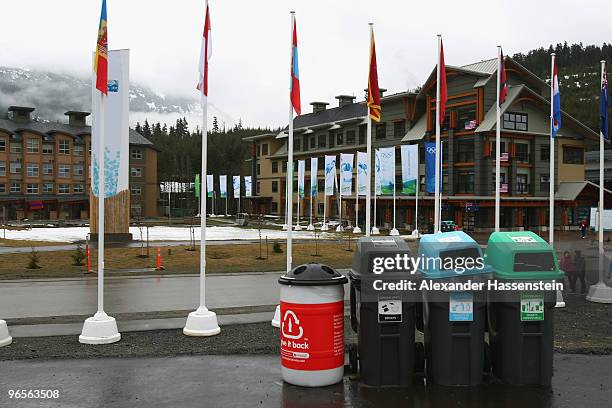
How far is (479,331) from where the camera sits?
7551 mm

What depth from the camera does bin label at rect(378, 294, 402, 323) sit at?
7.41m

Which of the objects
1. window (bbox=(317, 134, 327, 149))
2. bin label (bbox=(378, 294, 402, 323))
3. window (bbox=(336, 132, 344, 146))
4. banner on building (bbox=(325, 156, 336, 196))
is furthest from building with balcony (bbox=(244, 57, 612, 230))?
bin label (bbox=(378, 294, 402, 323))

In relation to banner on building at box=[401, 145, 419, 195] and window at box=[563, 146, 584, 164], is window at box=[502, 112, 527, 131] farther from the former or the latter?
banner on building at box=[401, 145, 419, 195]

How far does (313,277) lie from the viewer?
24.8 feet

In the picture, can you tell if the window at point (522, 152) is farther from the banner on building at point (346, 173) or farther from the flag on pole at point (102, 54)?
the flag on pole at point (102, 54)

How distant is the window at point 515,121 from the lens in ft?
174

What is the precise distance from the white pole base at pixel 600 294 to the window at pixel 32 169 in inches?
3067

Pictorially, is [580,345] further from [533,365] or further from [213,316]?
[213,316]

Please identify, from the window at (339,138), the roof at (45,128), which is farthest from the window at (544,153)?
the roof at (45,128)

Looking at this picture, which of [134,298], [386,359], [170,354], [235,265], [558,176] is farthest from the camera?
[558,176]

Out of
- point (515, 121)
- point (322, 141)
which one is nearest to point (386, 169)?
point (515, 121)

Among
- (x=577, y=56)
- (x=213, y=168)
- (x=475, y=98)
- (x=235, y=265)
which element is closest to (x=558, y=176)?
(x=475, y=98)

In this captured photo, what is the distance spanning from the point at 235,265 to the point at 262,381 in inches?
723

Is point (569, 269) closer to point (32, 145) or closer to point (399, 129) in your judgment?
point (399, 129)
